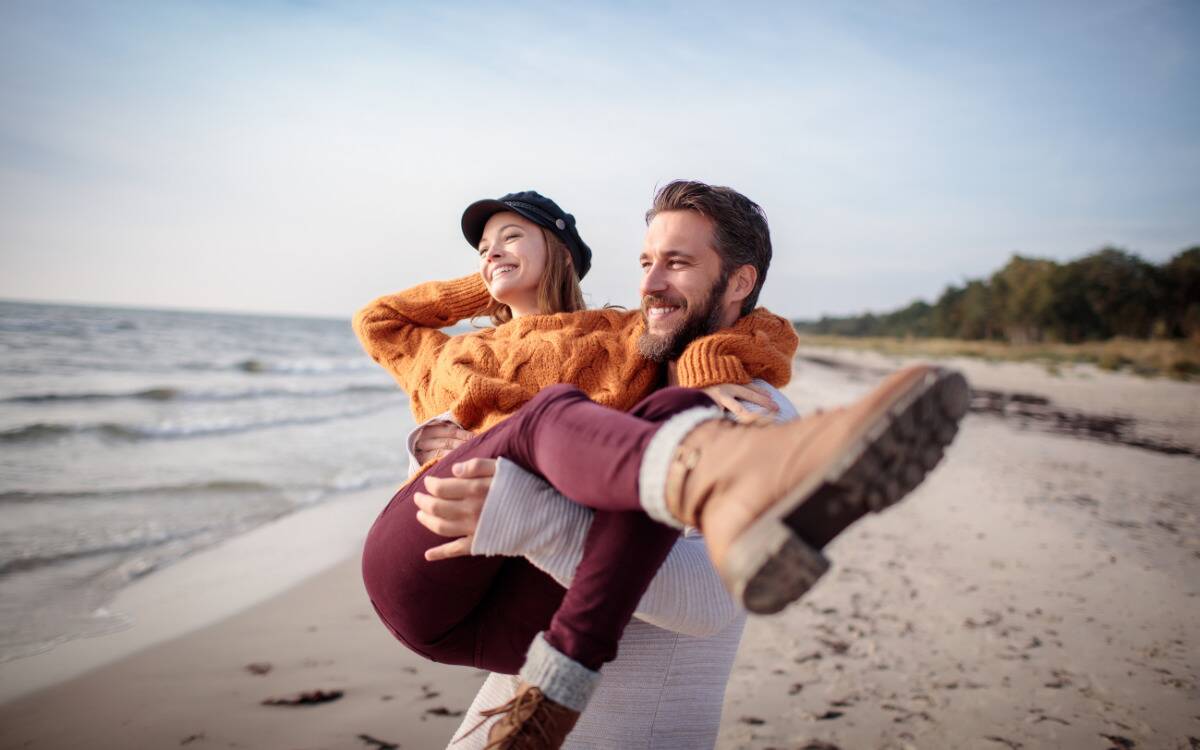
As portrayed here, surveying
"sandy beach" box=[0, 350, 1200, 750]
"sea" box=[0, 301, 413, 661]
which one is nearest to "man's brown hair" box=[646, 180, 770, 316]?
"sandy beach" box=[0, 350, 1200, 750]

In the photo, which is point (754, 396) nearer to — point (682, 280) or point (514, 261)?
point (682, 280)

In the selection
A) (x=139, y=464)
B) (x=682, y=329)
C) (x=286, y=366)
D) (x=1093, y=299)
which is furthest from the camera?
(x=1093, y=299)

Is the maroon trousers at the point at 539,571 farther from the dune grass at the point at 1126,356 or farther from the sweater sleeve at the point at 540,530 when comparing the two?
the dune grass at the point at 1126,356

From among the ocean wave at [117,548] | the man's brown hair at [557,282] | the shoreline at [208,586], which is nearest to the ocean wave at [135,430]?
the shoreline at [208,586]

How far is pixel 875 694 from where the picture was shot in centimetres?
307

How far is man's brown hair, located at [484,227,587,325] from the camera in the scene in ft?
9.06

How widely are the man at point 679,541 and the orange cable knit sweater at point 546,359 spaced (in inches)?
4.6

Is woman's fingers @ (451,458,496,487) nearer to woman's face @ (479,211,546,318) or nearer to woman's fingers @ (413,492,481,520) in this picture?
woman's fingers @ (413,492,481,520)

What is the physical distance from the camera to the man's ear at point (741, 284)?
96.3 inches

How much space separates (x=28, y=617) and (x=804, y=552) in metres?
4.26

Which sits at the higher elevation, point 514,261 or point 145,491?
point 514,261

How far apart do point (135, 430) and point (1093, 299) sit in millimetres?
44489

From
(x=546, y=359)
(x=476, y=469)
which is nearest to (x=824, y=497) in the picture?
(x=476, y=469)

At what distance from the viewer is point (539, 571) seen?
172 centimetres
